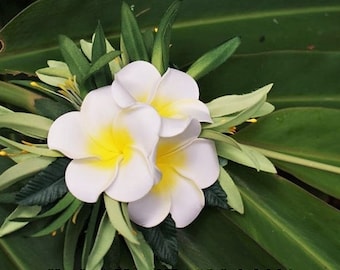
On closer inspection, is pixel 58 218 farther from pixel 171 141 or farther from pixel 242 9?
pixel 242 9

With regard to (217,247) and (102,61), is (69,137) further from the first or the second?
(217,247)

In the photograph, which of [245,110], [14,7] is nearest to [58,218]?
[245,110]

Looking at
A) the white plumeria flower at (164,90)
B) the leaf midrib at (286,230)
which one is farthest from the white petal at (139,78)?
the leaf midrib at (286,230)

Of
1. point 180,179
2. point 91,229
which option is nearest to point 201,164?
point 180,179

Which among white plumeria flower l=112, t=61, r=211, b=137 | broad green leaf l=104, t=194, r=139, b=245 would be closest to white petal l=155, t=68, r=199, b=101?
white plumeria flower l=112, t=61, r=211, b=137

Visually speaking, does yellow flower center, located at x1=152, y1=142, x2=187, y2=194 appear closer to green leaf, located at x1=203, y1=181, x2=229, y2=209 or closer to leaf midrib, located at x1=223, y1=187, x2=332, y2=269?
green leaf, located at x1=203, y1=181, x2=229, y2=209

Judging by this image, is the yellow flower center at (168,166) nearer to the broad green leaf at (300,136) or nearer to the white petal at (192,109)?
the white petal at (192,109)

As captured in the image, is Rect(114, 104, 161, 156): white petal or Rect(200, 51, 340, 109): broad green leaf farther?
Rect(200, 51, 340, 109): broad green leaf
